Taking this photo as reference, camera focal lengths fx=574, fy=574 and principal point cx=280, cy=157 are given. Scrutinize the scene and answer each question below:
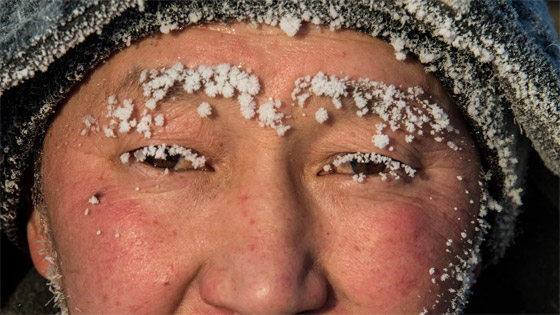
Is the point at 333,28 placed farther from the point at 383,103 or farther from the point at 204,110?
the point at 204,110

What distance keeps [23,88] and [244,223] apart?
674 mm

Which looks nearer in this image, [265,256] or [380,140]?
[265,256]

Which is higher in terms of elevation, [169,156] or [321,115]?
[321,115]

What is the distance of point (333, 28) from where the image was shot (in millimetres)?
1329

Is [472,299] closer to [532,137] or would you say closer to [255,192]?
[532,137]

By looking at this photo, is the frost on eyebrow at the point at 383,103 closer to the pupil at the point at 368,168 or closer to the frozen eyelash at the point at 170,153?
the pupil at the point at 368,168

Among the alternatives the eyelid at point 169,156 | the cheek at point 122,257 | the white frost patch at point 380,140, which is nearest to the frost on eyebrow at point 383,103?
the white frost patch at point 380,140

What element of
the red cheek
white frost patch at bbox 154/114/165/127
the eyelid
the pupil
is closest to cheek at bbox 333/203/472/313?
the red cheek

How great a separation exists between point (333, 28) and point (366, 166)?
1.16 ft

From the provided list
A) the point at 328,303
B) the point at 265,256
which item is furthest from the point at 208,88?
the point at 328,303

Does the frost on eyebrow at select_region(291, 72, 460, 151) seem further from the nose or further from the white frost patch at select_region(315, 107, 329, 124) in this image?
the nose

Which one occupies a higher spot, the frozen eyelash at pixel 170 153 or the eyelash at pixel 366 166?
the eyelash at pixel 366 166

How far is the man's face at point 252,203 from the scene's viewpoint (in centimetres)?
128

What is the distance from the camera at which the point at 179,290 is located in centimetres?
131
